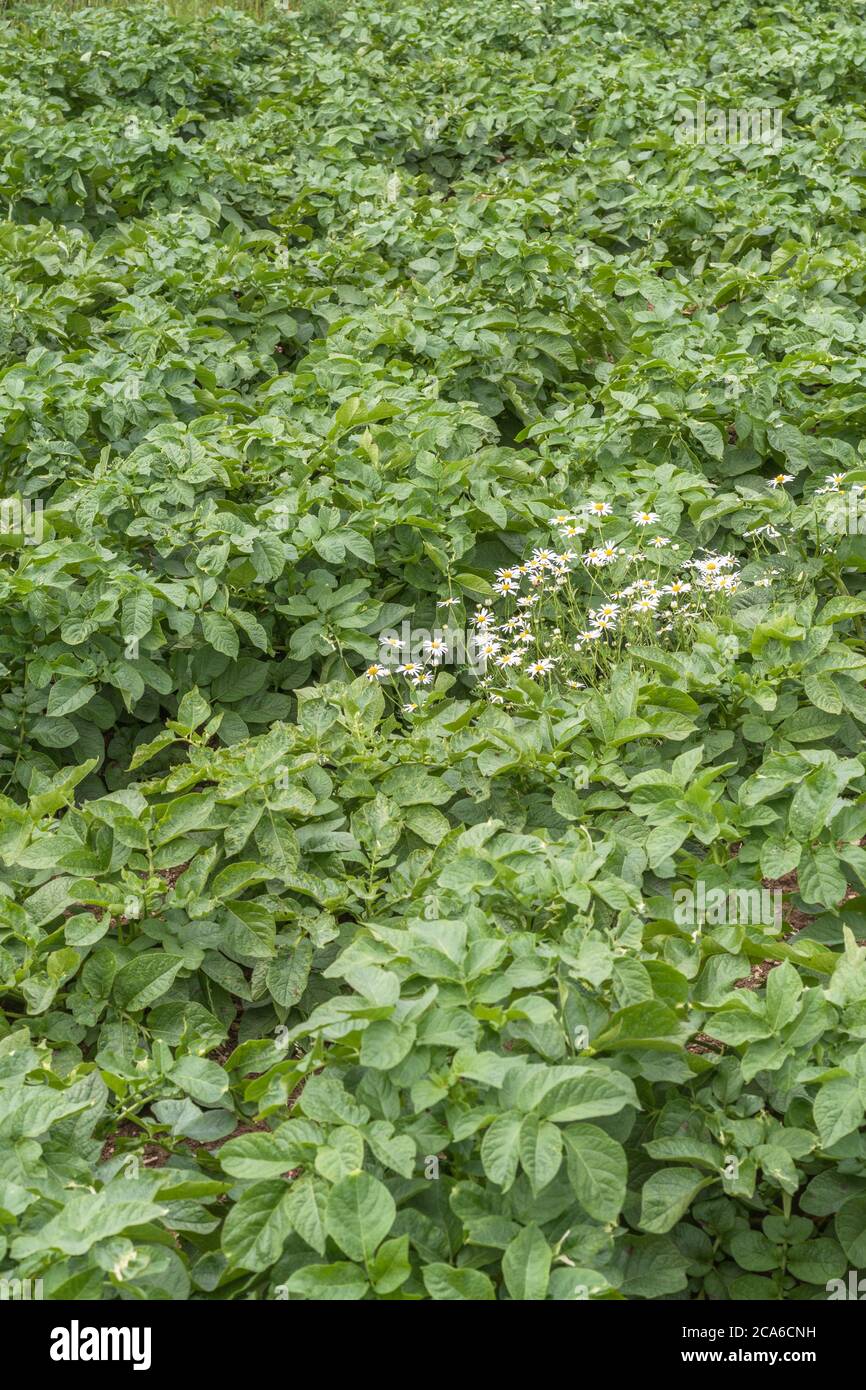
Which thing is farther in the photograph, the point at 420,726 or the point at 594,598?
the point at 594,598

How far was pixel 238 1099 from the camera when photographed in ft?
8.12

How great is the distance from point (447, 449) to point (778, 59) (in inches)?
173

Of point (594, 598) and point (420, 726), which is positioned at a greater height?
point (594, 598)

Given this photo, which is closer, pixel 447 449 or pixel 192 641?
pixel 192 641

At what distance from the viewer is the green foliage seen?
203cm

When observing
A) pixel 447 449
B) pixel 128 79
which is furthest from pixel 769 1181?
pixel 128 79

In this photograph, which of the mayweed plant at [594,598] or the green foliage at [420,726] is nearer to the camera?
the green foliage at [420,726]

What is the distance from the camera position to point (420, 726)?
3205 millimetres

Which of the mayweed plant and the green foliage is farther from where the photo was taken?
the mayweed plant

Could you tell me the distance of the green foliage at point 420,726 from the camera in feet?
6.65

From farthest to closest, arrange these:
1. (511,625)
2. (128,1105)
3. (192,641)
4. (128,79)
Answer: (128,79), (511,625), (192,641), (128,1105)
